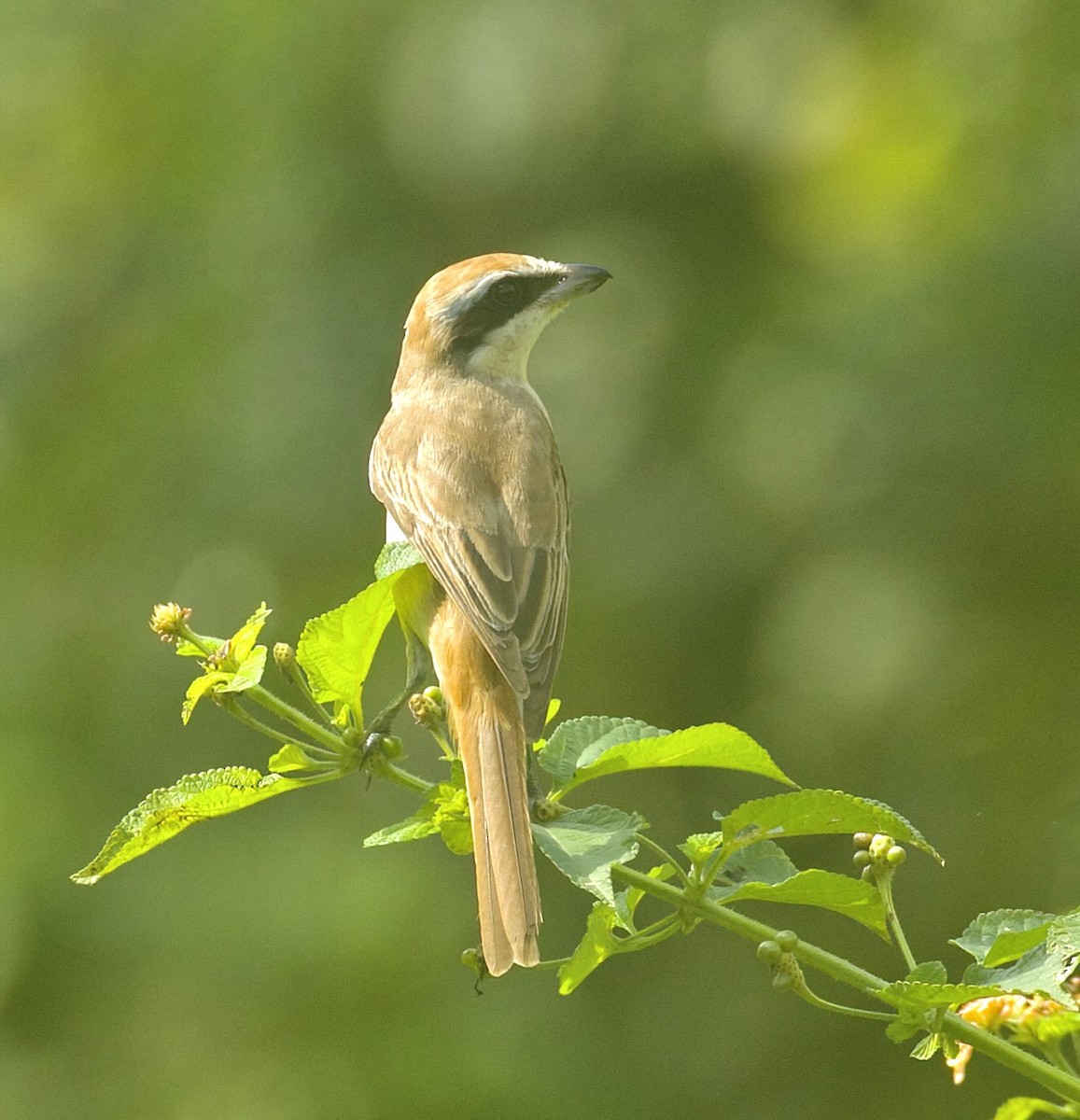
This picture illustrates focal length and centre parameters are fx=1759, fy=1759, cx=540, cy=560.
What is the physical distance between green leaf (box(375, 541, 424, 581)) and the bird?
36cm

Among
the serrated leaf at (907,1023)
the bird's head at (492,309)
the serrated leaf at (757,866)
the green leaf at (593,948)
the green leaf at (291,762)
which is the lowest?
the serrated leaf at (907,1023)

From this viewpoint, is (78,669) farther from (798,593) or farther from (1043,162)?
(1043,162)

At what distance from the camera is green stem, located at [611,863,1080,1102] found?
6.79ft

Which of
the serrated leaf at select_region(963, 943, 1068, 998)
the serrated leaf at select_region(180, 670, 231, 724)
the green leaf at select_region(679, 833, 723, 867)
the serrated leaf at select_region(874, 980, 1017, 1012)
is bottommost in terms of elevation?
the serrated leaf at select_region(963, 943, 1068, 998)

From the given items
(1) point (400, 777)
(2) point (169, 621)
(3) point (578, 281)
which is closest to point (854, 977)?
(1) point (400, 777)

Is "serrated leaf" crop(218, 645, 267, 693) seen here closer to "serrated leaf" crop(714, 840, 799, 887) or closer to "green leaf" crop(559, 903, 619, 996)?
"green leaf" crop(559, 903, 619, 996)

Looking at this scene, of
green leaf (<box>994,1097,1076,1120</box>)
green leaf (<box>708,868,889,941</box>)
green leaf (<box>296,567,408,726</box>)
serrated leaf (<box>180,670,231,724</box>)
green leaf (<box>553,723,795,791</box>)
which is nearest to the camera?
green leaf (<box>994,1097,1076,1120</box>)

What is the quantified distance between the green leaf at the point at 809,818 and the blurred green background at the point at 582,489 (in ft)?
11.5

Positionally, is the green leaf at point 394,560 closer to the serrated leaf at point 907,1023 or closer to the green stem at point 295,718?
the green stem at point 295,718

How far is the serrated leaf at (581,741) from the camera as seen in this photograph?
2.65 metres

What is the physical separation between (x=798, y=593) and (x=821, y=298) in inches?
46.6

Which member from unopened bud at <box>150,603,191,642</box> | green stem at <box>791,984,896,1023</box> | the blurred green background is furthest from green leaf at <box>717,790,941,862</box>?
the blurred green background

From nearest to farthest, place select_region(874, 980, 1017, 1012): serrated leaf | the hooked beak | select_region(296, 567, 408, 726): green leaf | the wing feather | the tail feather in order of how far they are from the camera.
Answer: select_region(874, 980, 1017, 1012): serrated leaf
select_region(296, 567, 408, 726): green leaf
the tail feather
the wing feather
the hooked beak

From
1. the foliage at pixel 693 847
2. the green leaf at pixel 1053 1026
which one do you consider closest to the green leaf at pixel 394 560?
the foliage at pixel 693 847
